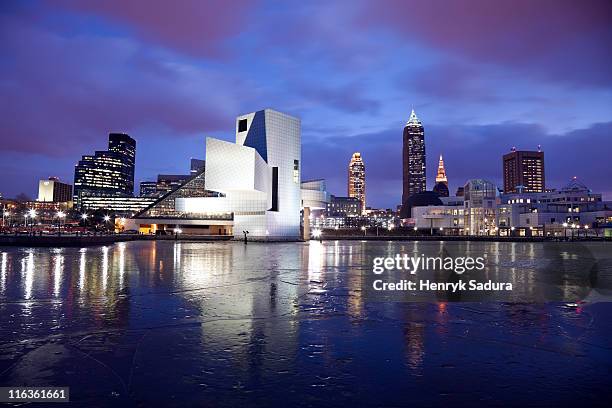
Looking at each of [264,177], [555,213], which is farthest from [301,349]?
[555,213]

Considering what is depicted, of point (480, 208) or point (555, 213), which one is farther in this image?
point (480, 208)

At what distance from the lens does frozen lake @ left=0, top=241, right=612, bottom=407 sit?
18.9 ft

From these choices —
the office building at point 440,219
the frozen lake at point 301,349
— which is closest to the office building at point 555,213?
the office building at point 440,219

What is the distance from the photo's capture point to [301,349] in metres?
7.81

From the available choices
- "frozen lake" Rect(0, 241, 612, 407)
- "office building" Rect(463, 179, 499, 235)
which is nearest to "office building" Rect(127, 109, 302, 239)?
"frozen lake" Rect(0, 241, 612, 407)

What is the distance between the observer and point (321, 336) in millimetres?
8781

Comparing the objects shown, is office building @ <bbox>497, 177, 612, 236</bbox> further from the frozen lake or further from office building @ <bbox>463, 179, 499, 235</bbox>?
the frozen lake

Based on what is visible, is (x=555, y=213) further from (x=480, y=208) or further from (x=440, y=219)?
(x=440, y=219)

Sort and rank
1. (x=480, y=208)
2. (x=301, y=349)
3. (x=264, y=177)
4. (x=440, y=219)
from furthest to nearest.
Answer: (x=440, y=219) → (x=480, y=208) → (x=264, y=177) → (x=301, y=349)

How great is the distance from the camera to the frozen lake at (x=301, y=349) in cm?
577

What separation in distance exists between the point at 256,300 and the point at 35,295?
7.17 m

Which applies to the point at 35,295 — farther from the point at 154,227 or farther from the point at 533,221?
the point at 533,221

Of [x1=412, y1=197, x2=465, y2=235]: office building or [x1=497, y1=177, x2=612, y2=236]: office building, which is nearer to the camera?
[x1=497, y1=177, x2=612, y2=236]: office building

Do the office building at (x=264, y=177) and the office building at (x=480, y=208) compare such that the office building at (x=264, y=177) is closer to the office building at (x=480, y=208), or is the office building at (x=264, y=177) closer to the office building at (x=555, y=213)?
the office building at (x=480, y=208)
